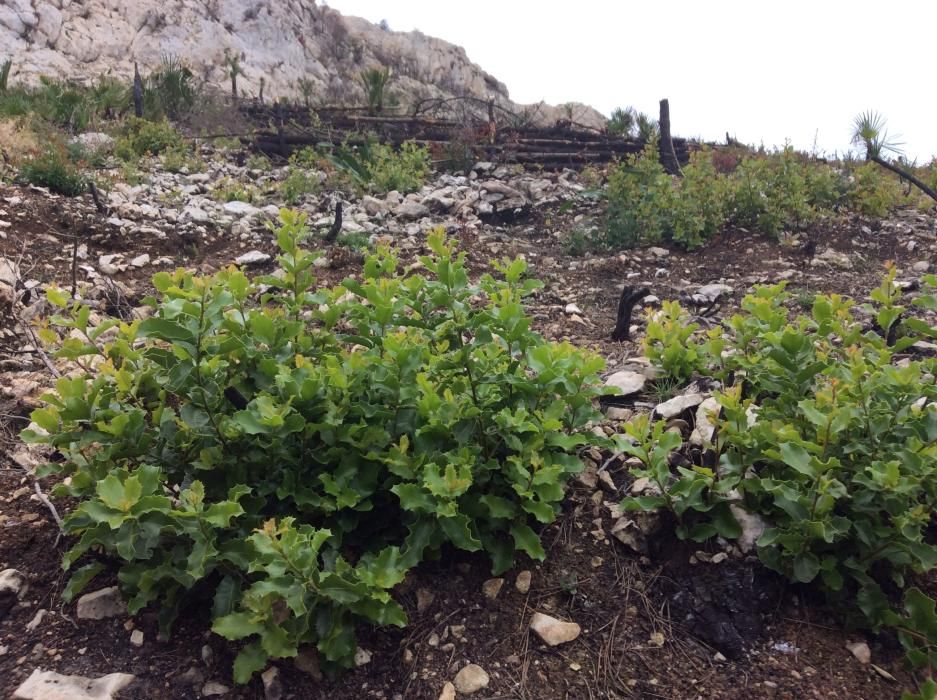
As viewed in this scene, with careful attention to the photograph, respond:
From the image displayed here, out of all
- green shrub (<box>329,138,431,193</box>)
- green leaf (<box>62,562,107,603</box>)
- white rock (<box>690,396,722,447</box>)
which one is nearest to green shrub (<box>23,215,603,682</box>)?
green leaf (<box>62,562,107,603</box>)

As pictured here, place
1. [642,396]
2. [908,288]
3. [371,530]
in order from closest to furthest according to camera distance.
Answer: [371,530] < [642,396] < [908,288]

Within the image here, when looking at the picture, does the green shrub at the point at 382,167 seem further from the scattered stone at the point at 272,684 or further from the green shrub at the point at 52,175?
the scattered stone at the point at 272,684

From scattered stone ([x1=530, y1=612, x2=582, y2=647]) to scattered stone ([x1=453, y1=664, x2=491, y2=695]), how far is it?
0.67 feet

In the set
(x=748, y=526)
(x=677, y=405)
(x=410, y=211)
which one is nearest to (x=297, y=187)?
(x=410, y=211)

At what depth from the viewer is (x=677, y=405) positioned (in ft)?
8.57

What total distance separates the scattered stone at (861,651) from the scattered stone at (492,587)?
0.99m

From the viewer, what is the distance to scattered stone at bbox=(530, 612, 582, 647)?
1853 mm

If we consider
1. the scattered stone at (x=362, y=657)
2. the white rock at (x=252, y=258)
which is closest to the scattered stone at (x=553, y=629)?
the scattered stone at (x=362, y=657)

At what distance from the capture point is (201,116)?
12.4 m

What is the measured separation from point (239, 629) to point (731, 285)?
5.00m

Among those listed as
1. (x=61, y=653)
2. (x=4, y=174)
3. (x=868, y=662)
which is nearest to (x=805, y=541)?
(x=868, y=662)

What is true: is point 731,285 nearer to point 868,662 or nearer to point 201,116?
point 868,662

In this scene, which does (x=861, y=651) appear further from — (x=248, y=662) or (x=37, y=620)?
(x=37, y=620)

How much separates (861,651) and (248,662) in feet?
5.36
